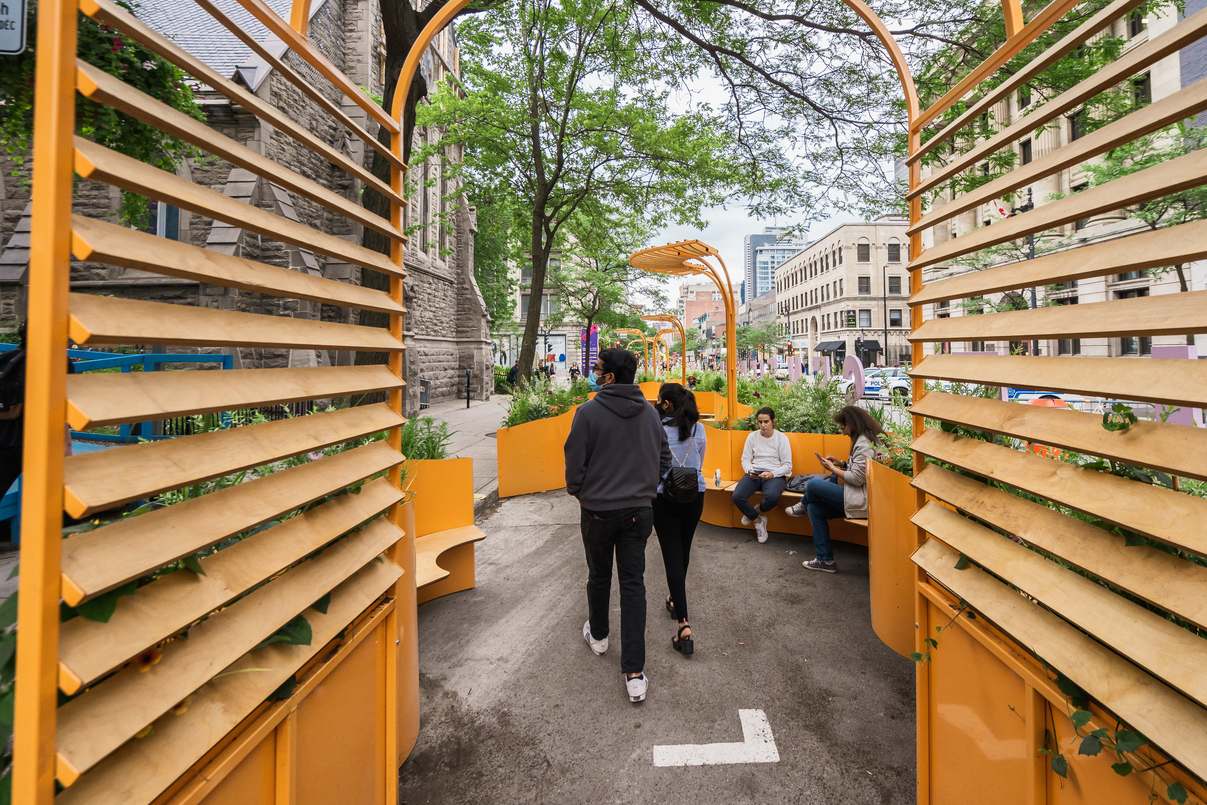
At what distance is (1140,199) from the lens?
118cm

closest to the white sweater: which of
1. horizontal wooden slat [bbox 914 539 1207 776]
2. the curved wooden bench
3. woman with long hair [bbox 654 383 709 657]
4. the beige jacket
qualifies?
the beige jacket

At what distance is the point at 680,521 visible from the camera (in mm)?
3684

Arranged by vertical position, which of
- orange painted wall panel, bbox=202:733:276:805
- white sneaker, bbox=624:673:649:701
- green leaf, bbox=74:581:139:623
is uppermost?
green leaf, bbox=74:581:139:623

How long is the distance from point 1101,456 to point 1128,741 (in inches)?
25.1

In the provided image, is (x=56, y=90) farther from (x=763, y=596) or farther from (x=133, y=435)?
(x=133, y=435)

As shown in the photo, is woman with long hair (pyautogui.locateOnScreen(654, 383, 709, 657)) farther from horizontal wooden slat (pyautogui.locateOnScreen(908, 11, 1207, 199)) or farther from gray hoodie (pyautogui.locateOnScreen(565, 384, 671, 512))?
horizontal wooden slat (pyautogui.locateOnScreen(908, 11, 1207, 199))

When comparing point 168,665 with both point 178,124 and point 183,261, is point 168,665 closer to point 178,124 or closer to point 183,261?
point 183,261

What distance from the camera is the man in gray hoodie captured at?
121 inches

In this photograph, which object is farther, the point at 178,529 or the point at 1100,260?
the point at 1100,260

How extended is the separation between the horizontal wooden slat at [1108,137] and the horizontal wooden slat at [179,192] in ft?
6.49

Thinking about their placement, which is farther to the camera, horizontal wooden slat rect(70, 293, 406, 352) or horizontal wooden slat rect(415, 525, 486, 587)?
horizontal wooden slat rect(415, 525, 486, 587)

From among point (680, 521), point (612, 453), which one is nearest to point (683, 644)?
point (680, 521)

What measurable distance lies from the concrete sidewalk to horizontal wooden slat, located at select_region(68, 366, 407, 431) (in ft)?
9.26

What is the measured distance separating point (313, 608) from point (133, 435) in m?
5.83
